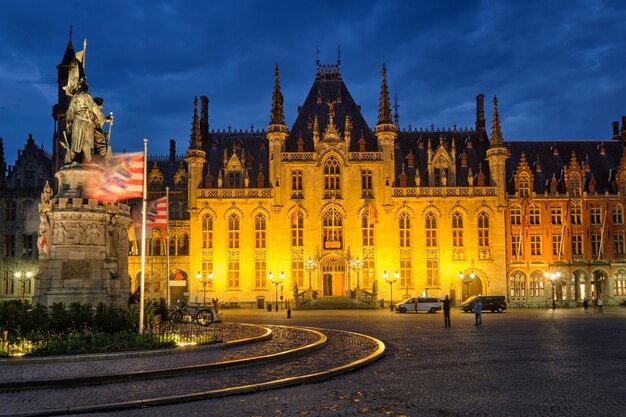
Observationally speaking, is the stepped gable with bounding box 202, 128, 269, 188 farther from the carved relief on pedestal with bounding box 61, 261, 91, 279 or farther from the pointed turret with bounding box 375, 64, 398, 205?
the carved relief on pedestal with bounding box 61, 261, 91, 279

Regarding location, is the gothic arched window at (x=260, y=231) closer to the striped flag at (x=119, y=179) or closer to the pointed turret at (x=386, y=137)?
the pointed turret at (x=386, y=137)

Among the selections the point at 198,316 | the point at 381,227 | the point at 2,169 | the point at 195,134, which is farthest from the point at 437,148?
the point at 2,169

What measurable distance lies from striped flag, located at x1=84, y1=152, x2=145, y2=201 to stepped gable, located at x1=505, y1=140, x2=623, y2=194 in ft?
162

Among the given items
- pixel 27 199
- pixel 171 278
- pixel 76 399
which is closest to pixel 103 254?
pixel 76 399

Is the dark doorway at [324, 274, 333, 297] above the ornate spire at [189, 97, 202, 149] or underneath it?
underneath

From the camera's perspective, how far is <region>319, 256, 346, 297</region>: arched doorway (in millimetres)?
63875

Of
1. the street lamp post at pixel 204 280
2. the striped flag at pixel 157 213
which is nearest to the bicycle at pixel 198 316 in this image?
the striped flag at pixel 157 213

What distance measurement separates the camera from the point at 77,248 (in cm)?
2480

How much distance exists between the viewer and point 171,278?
6431 centimetres

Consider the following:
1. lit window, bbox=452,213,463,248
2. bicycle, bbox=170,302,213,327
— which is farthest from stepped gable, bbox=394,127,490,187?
bicycle, bbox=170,302,213,327

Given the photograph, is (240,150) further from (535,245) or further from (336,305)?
(535,245)

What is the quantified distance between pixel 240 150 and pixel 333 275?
1653 centimetres

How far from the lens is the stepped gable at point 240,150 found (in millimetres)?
66562

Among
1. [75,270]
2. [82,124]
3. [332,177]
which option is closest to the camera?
[75,270]
